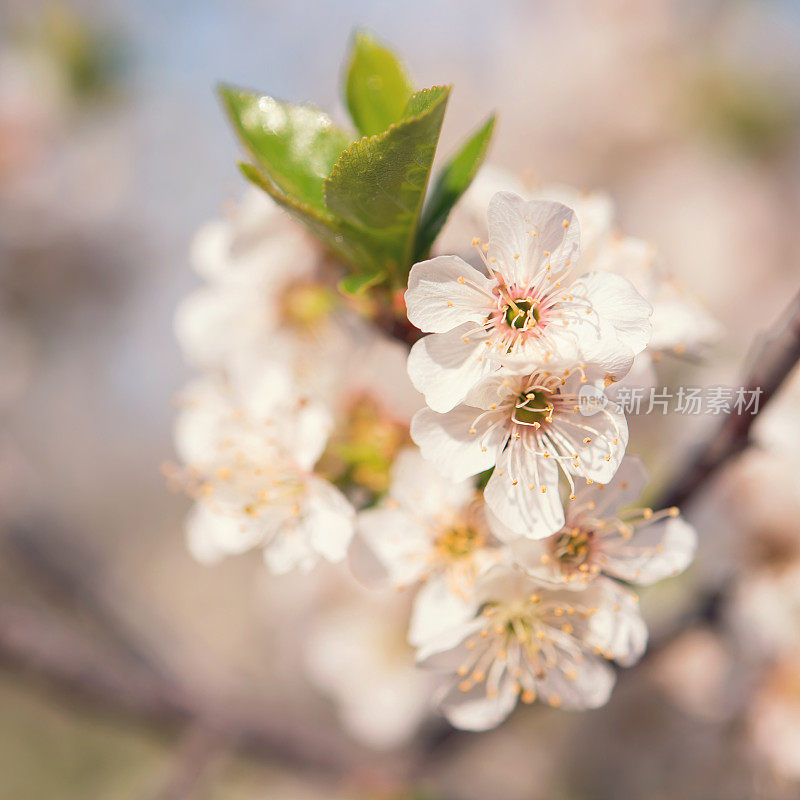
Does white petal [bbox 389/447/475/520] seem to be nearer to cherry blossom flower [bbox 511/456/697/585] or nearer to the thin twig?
cherry blossom flower [bbox 511/456/697/585]

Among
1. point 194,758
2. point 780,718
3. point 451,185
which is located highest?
point 451,185

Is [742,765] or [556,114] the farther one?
[556,114]

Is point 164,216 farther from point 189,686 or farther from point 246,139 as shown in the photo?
point 246,139

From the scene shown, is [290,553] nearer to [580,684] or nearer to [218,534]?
[218,534]

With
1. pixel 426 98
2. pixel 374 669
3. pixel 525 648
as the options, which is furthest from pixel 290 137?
pixel 374 669

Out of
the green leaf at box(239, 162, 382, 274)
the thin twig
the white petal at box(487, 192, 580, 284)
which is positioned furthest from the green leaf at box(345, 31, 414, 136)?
the thin twig

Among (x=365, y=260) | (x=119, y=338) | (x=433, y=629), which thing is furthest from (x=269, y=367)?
(x=119, y=338)
